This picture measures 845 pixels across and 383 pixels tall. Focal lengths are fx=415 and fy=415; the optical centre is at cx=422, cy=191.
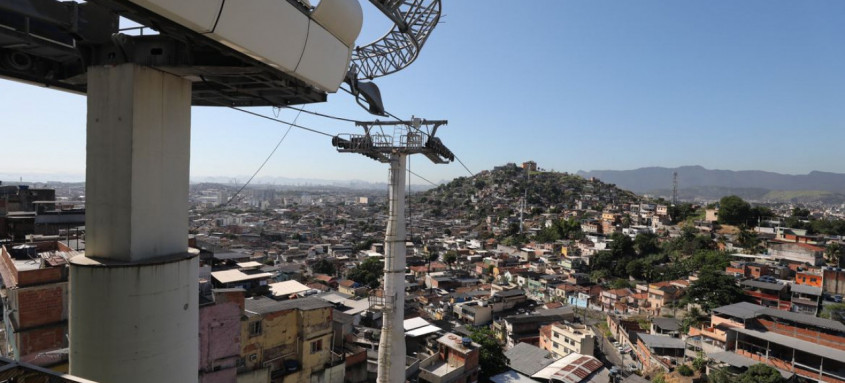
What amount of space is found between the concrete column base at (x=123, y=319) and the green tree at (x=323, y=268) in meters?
37.6

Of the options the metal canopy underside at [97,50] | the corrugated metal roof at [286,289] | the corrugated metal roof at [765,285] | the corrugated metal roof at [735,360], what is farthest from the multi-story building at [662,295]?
the metal canopy underside at [97,50]

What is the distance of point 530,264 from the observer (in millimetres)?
39656

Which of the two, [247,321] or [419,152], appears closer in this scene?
[419,152]

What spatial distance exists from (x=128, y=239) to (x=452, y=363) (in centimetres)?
1481

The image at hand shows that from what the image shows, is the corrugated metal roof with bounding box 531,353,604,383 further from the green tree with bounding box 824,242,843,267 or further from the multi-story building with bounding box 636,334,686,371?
the green tree with bounding box 824,242,843,267

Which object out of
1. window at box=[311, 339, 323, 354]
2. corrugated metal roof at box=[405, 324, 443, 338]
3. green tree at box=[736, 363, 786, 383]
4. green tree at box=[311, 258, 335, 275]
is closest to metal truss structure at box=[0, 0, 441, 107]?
window at box=[311, 339, 323, 354]

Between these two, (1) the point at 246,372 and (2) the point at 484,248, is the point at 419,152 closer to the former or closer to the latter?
(1) the point at 246,372

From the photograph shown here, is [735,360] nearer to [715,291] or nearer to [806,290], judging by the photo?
[715,291]

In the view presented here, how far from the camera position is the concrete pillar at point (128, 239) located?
2.38m

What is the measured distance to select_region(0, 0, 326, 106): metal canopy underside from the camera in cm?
211

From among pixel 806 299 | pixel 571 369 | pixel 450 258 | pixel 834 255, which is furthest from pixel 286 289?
pixel 834 255

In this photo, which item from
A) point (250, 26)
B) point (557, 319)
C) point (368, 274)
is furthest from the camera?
point (368, 274)

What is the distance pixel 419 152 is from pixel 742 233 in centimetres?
4096

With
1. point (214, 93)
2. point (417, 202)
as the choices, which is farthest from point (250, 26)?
point (417, 202)
